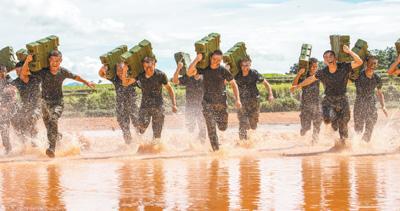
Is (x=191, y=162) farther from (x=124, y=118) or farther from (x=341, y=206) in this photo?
(x=341, y=206)

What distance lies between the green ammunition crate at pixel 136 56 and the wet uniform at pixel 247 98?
1986 mm

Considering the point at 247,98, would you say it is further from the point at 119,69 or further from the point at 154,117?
the point at 119,69

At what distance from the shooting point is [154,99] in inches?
614

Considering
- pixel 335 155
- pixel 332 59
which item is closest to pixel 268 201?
pixel 335 155

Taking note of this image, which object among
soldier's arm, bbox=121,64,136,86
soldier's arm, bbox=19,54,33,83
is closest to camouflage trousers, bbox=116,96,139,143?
soldier's arm, bbox=121,64,136,86

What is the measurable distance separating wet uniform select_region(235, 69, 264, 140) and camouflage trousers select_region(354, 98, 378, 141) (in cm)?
201

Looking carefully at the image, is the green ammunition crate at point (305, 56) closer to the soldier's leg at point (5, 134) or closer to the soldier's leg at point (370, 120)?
the soldier's leg at point (370, 120)

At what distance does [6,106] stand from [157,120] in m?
3.16

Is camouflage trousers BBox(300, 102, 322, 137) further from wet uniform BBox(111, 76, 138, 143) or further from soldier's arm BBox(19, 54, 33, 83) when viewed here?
soldier's arm BBox(19, 54, 33, 83)

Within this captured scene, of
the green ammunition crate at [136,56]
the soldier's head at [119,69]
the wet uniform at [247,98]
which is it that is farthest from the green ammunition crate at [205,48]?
the soldier's head at [119,69]

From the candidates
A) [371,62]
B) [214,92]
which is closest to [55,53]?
[214,92]

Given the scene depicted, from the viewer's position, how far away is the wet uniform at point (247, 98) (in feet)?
54.9

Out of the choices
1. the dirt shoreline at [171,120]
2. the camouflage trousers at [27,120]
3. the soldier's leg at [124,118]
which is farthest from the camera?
the dirt shoreline at [171,120]

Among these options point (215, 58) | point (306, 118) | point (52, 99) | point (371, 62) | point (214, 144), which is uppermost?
point (215, 58)
